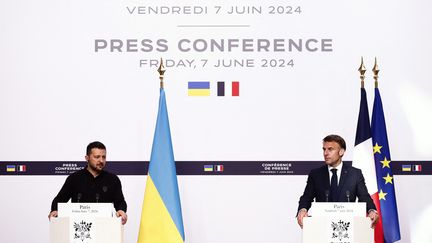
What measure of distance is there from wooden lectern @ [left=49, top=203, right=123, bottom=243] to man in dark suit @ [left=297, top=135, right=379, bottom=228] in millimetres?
1535

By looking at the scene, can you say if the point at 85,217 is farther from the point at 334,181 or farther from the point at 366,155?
the point at 366,155

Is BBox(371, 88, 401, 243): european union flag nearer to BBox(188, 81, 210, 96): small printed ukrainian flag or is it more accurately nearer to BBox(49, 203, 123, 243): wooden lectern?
BBox(188, 81, 210, 96): small printed ukrainian flag

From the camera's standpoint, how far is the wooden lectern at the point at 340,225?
206 inches

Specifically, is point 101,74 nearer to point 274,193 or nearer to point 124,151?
point 124,151

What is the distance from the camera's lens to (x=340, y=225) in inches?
206

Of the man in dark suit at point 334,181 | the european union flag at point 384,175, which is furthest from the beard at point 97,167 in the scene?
the european union flag at point 384,175

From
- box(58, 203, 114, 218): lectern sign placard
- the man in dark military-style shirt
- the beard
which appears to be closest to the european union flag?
the man in dark military-style shirt

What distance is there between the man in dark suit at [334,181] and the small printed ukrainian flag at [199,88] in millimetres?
1732

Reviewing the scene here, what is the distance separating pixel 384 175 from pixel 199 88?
2.04 meters

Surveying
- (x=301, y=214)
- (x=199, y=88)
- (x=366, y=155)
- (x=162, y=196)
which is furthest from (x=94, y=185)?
(x=366, y=155)

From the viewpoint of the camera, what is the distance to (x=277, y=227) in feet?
23.8

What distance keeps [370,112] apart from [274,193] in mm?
1276

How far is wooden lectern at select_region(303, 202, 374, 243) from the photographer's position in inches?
206

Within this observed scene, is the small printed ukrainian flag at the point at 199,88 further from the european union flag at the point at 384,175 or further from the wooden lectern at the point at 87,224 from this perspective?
the wooden lectern at the point at 87,224
